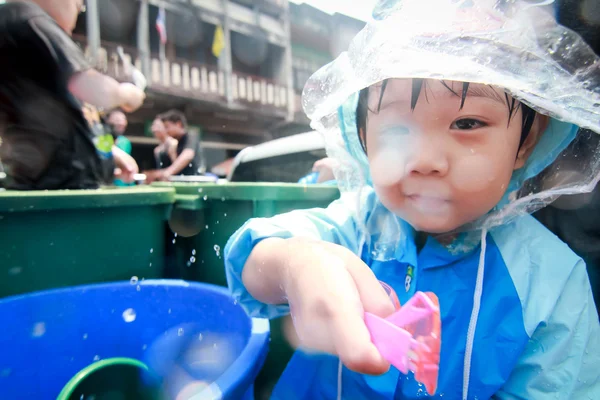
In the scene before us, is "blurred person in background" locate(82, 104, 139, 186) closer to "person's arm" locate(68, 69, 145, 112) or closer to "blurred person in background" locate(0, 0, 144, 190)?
"blurred person in background" locate(0, 0, 144, 190)

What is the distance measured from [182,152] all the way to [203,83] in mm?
6716

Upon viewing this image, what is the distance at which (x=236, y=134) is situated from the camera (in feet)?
38.2

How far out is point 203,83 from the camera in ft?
32.5

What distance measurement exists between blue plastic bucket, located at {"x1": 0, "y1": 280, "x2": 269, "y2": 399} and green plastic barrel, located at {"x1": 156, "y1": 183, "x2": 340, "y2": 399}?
0.21m

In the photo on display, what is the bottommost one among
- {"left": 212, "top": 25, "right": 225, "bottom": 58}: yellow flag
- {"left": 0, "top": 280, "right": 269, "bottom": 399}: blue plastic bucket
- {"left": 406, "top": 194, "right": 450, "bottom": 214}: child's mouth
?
{"left": 0, "top": 280, "right": 269, "bottom": 399}: blue plastic bucket

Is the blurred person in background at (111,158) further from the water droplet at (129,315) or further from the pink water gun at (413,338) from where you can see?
the pink water gun at (413,338)

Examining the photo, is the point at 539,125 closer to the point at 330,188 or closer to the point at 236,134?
the point at 330,188

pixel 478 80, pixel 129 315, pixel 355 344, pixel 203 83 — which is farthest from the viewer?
pixel 203 83

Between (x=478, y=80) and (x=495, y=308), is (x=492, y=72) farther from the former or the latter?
(x=495, y=308)

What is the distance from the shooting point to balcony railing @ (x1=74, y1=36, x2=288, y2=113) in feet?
28.5

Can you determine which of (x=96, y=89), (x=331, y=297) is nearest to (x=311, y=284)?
(x=331, y=297)

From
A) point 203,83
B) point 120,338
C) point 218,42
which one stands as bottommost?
point 120,338

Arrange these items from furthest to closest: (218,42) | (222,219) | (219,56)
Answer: (219,56) < (218,42) < (222,219)

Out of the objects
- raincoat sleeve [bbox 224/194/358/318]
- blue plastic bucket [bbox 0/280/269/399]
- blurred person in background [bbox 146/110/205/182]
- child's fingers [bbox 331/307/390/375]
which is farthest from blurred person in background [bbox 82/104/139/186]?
child's fingers [bbox 331/307/390/375]
